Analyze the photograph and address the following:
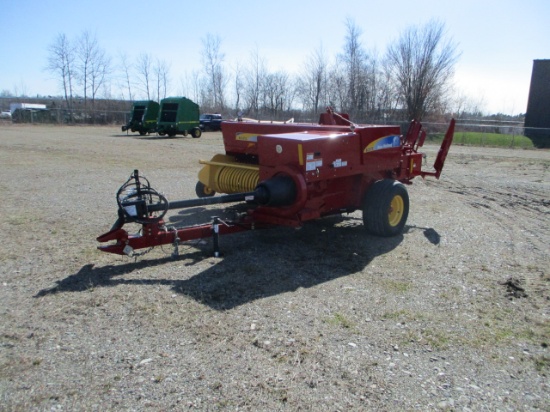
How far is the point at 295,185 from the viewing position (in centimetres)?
548

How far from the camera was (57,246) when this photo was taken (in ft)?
19.2

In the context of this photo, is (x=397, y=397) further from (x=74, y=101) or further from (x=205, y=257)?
(x=74, y=101)

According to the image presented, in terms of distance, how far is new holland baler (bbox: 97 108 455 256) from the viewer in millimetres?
5082

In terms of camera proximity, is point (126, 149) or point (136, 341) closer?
point (136, 341)

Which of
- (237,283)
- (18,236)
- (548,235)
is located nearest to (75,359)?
(237,283)

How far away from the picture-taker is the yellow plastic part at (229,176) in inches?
277

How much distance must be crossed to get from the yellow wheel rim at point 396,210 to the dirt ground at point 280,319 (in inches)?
11.2

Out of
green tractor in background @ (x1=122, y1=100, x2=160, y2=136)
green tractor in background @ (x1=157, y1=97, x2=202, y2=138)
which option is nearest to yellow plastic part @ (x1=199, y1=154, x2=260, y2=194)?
green tractor in background @ (x1=157, y1=97, x2=202, y2=138)

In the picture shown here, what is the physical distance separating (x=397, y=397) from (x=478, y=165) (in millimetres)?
15059

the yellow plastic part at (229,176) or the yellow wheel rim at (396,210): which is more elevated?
the yellow plastic part at (229,176)

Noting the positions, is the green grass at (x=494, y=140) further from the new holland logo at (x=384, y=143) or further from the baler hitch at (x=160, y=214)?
the baler hitch at (x=160, y=214)

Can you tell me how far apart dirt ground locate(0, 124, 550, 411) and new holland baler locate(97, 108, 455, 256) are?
0.34 m

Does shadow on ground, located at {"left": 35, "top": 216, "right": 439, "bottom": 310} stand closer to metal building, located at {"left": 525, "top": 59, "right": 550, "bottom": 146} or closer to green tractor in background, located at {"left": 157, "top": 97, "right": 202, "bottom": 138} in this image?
green tractor in background, located at {"left": 157, "top": 97, "right": 202, "bottom": 138}

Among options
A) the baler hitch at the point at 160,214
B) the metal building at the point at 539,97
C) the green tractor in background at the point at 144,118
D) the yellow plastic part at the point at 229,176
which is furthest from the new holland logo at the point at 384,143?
the metal building at the point at 539,97
